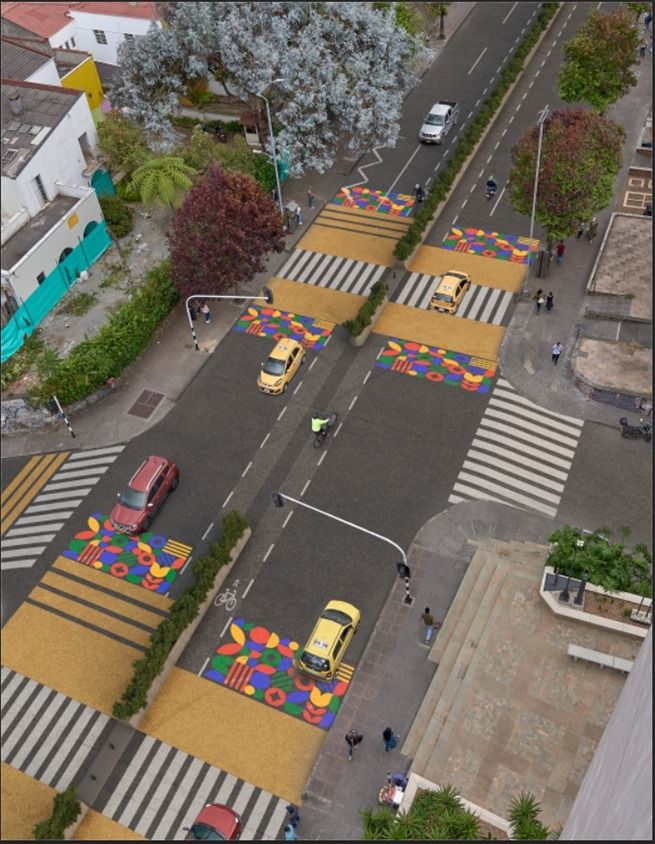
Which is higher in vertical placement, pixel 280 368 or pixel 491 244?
pixel 491 244

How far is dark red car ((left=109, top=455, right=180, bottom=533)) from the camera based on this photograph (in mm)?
38281

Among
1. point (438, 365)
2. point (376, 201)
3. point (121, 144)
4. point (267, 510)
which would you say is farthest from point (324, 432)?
point (121, 144)

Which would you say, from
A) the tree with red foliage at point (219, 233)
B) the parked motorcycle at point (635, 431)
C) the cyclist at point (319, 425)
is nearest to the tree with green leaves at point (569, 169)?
the parked motorcycle at point (635, 431)

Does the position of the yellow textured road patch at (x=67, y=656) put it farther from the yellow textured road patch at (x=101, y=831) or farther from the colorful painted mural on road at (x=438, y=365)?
the colorful painted mural on road at (x=438, y=365)

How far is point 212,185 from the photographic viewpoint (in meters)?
45.9

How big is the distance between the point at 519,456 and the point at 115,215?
3458 cm

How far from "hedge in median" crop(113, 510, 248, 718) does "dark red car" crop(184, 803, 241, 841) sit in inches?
208

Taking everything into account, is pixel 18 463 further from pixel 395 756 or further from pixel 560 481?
pixel 560 481

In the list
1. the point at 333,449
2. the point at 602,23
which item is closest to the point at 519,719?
the point at 333,449

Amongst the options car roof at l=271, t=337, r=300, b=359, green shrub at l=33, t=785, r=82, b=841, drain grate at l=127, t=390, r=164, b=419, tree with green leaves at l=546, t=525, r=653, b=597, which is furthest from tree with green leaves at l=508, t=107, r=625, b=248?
green shrub at l=33, t=785, r=82, b=841

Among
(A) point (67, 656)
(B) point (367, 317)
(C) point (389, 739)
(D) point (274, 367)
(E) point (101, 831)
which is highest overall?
(B) point (367, 317)

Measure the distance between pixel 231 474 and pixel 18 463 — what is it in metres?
12.8

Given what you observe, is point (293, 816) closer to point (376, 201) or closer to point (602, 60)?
point (376, 201)

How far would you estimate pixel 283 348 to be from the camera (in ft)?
149
